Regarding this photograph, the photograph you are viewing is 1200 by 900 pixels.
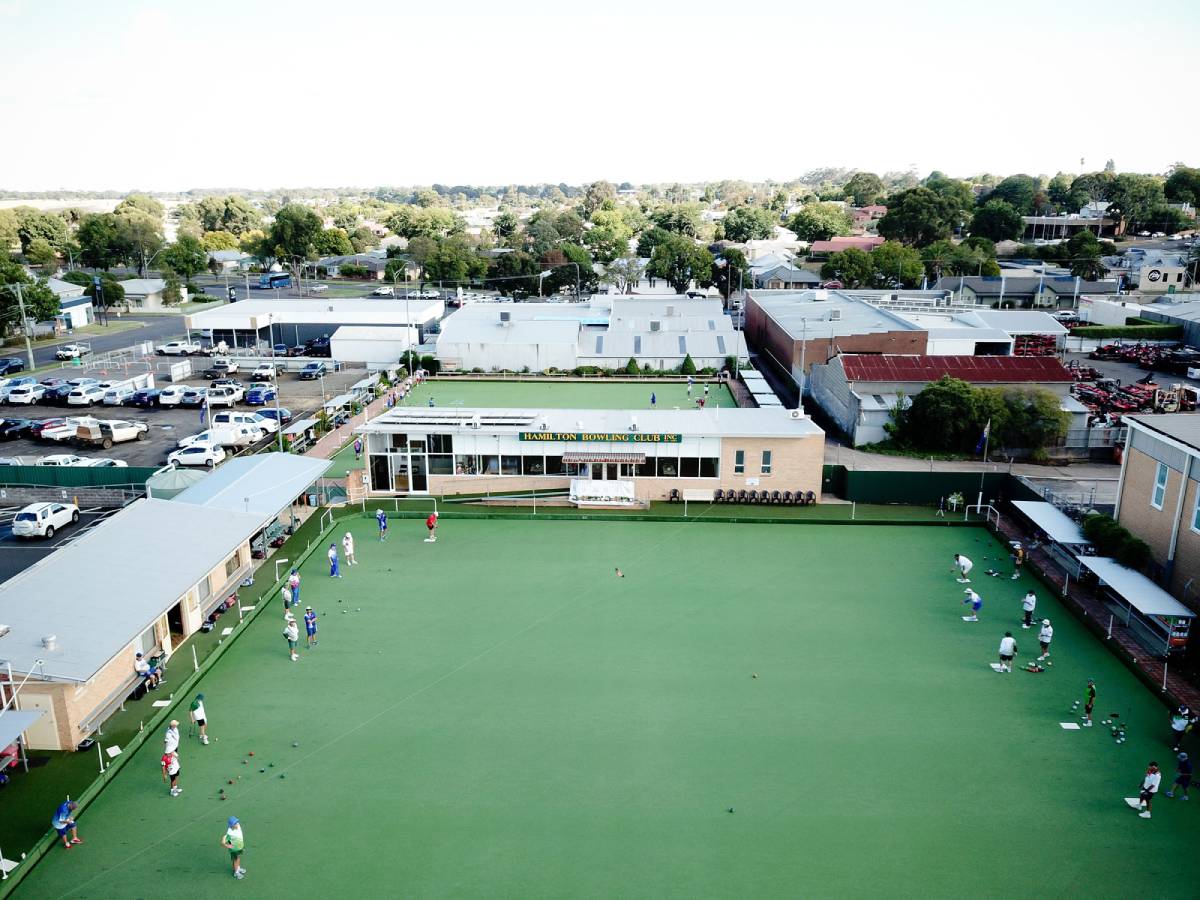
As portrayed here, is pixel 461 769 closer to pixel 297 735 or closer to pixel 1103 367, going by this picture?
pixel 297 735

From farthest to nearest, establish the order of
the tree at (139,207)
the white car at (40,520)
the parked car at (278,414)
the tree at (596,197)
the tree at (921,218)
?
the tree at (596,197)
the tree at (139,207)
the tree at (921,218)
the parked car at (278,414)
the white car at (40,520)

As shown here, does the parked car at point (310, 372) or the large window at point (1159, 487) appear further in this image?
the parked car at point (310, 372)

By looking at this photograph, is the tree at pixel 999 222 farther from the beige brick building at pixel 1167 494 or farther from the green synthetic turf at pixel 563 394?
the beige brick building at pixel 1167 494

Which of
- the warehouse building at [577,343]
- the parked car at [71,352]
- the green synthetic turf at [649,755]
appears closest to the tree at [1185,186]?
the warehouse building at [577,343]

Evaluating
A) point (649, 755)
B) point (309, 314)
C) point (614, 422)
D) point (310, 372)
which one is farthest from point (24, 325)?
point (649, 755)

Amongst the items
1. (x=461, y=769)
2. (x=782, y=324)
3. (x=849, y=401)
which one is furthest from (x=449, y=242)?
(x=461, y=769)

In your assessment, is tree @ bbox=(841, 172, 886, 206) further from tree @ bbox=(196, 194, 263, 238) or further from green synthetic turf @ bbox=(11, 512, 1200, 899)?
green synthetic turf @ bbox=(11, 512, 1200, 899)

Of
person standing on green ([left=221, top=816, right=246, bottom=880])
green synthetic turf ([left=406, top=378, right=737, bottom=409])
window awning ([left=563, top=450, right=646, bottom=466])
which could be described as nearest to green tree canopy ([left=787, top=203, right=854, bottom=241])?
green synthetic turf ([left=406, top=378, right=737, bottom=409])
